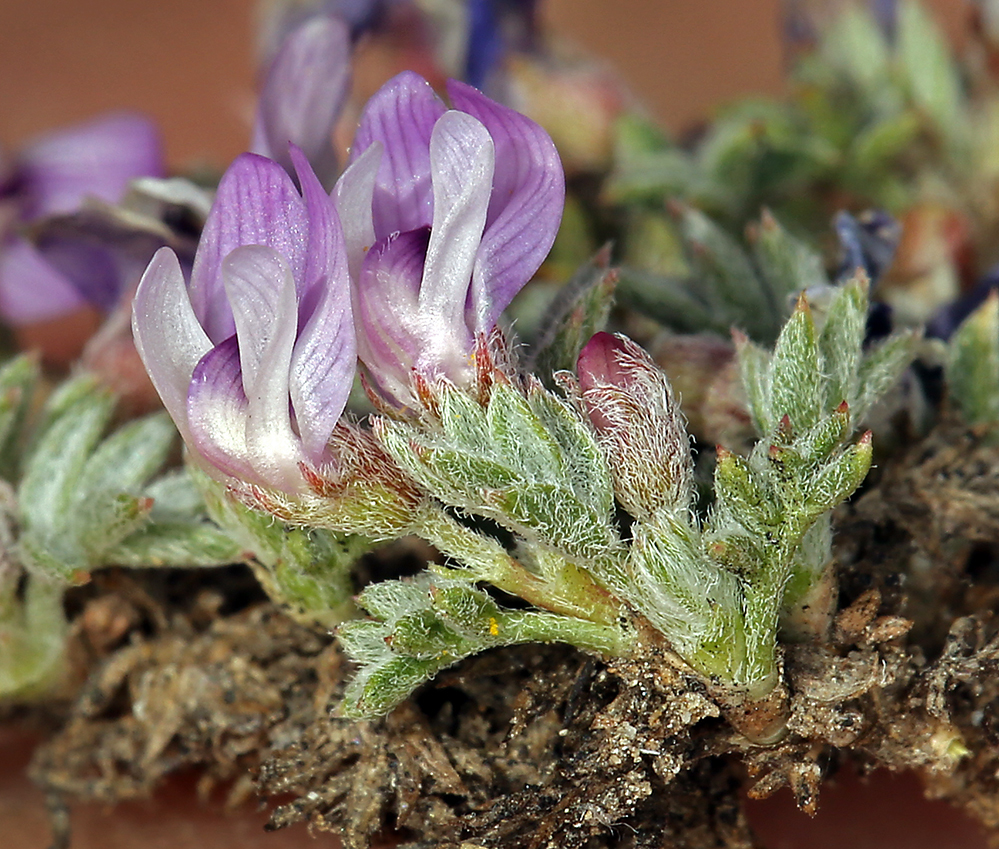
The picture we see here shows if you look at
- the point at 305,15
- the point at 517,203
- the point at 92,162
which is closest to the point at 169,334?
the point at 517,203

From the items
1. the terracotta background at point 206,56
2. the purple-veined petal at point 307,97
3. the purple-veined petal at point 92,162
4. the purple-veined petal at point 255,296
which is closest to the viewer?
the purple-veined petal at point 255,296

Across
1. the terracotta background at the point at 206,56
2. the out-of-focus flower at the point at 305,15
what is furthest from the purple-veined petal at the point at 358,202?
the terracotta background at the point at 206,56

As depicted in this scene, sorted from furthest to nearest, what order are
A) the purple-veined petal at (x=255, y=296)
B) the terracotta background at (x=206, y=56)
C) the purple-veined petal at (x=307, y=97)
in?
the terracotta background at (x=206, y=56), the purple-veined petal at (x=307, y=97), the purple-veined petal at (x=255, y=296)

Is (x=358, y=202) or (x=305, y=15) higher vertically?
(x=305, y=15)

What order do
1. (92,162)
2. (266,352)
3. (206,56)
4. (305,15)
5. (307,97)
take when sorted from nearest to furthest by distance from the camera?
(266,352) < (307,97) < (92,162) < (305,15) < (206,56)

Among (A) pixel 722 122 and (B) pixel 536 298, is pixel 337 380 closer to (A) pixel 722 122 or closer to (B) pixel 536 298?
(B) pixel 536 298

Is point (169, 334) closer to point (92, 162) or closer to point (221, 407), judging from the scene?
point (221, 407)

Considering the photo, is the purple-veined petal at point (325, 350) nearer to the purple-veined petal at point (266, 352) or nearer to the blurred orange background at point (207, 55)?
the purple-veined petal at point (266, 352)
